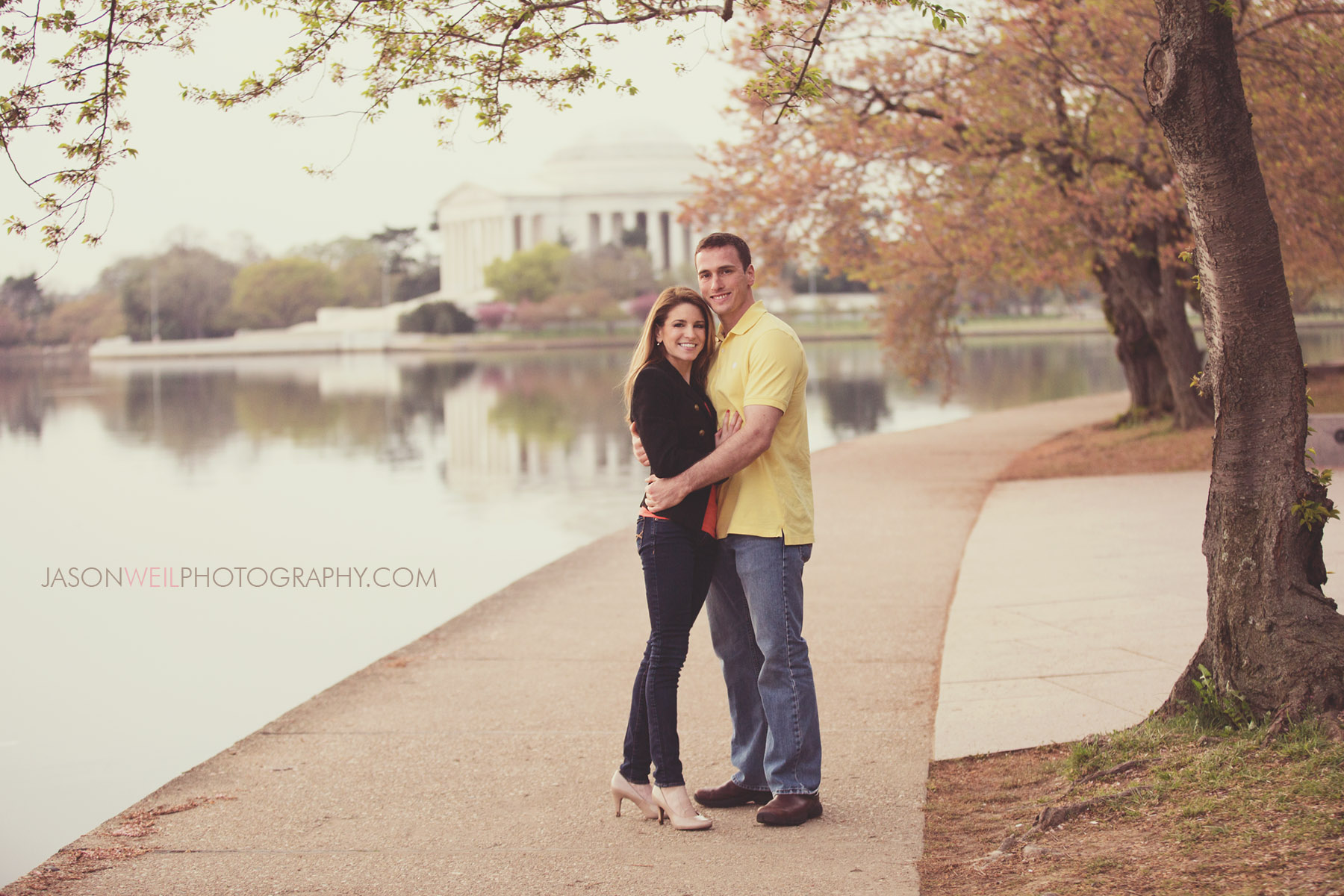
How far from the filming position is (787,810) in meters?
4.82

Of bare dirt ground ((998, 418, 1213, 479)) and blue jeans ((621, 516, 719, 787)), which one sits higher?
blue jeans ((621, 516, 719, 787))

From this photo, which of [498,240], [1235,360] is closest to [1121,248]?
[1235,360]

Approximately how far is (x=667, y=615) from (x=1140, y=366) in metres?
18.5

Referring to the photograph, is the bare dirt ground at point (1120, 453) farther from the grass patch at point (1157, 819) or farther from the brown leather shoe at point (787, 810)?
the brown leather shoe at point (787, 810)

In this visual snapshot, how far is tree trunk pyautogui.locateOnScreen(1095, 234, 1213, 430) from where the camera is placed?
1875 centimetres

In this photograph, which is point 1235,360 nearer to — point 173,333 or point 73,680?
point 73,680

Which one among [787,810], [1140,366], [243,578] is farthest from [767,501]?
[1140,366]

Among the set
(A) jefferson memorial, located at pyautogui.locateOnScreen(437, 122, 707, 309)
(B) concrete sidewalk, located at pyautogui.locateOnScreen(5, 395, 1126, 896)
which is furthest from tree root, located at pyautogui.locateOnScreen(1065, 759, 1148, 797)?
(A) jefferson memorial, located at pyautogui.locateOnScreen(437, 122, 707, 309)

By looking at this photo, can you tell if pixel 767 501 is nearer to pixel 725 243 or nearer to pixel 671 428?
pixel 671 428

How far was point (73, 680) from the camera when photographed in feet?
27.8

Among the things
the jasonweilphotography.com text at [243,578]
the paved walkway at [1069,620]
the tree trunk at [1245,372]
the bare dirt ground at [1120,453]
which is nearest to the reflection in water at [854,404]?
the bare dirt ground at [1120,453]

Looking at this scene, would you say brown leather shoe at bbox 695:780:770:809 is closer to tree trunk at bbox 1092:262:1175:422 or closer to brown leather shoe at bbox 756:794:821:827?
brown leather shoe at bbox 756:794:821:827

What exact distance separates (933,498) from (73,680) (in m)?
9.57

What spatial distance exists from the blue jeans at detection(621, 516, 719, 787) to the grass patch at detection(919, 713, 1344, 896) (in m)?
1.01
